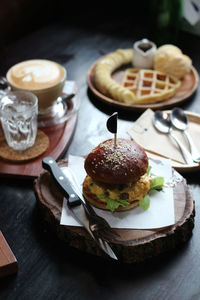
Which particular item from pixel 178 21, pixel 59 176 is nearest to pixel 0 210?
pixel 59 176

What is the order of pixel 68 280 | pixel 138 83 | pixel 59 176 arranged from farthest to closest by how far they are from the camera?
pixel 138 83, pixel 59 176, pixel 68 280

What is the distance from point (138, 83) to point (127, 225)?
0.86 m

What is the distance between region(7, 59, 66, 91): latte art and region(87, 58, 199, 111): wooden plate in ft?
0.68

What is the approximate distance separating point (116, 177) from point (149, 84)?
0.83 meters

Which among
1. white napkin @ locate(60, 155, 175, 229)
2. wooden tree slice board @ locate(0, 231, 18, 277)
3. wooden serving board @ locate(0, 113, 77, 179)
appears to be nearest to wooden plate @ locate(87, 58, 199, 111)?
wooden serving board @ locate(0, 113, 77, 179)

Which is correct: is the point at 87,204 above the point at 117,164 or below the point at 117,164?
below

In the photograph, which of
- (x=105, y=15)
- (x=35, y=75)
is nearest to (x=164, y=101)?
(x=35, y=75)

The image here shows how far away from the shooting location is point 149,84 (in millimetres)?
1877

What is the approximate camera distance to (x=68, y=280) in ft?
3.53

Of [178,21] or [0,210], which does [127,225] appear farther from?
[178,21]

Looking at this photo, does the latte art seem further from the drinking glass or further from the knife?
the knife

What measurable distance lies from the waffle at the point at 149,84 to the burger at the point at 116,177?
575mm

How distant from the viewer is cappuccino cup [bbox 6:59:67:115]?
1.62 metres

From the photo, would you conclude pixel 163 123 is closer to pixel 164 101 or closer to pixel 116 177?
pixel 164 101
